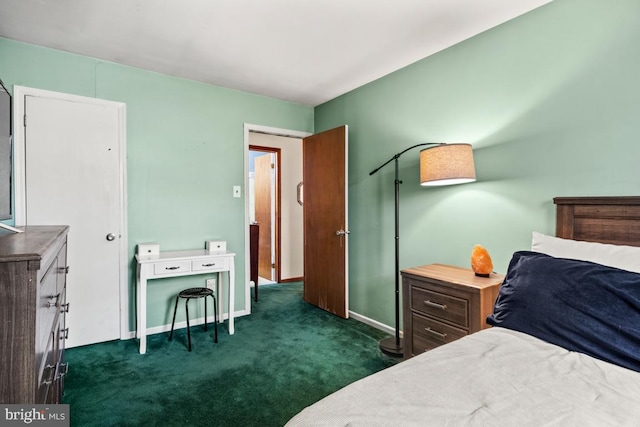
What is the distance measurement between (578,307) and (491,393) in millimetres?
590

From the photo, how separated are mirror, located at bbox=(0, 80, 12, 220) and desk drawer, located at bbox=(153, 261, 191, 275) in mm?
1162

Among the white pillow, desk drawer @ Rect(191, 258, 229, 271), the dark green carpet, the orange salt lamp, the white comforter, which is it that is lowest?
the dark green carpet

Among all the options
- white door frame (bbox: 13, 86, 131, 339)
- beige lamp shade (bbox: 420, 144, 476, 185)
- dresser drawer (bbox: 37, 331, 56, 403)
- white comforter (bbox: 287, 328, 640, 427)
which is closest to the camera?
white comforter (bbox: 287, 328, 640, 427)

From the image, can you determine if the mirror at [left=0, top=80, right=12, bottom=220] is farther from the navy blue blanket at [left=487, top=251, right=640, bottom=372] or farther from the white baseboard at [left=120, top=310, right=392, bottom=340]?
the navy blue blanket at [left=487, top=251, right=640, bottom=372]

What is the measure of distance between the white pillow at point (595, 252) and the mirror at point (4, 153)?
2.65 metres

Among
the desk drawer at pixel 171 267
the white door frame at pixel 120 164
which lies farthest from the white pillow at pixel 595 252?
the white door frame at pixel 120 164

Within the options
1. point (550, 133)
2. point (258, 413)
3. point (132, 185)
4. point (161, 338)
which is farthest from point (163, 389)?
point (550, 133)

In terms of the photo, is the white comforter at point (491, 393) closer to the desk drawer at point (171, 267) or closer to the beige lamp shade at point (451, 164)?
the beige lamp shade at point (451, 164)

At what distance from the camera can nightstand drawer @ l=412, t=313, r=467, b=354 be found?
1977 millimetres

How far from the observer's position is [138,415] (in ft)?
5.98

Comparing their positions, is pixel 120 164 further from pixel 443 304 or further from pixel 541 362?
pixel 541 362

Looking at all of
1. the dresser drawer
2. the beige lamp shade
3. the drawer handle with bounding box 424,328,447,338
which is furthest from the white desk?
the beige lamp shade

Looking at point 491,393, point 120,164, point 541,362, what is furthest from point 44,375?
point 120,164

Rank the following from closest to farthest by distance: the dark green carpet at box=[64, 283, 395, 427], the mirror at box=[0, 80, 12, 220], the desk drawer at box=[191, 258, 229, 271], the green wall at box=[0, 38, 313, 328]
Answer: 1. the mirror at box=[0, 80, 12, 220]
2. the dark green carpet at box=[64, 283, 395, 427]
3. the green wall at box=[0, 38, 313, 328]
4. the desk drawer at box=[191, 258, 229, 271]
